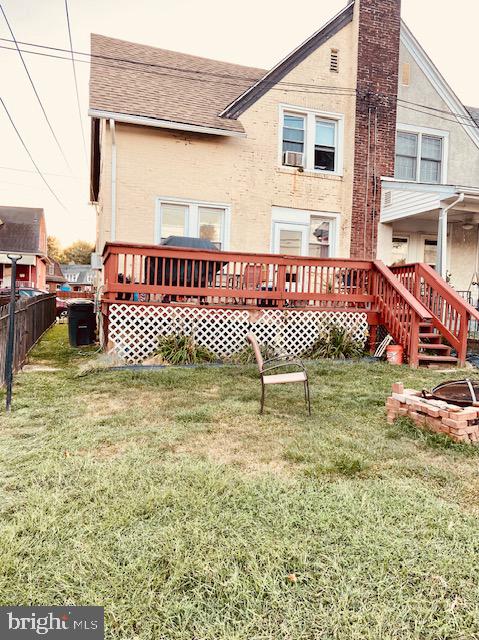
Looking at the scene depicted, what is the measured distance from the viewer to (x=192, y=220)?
35.4 ft

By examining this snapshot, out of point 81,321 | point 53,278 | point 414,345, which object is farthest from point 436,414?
point 53,278

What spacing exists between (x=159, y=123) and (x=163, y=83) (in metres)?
2.27

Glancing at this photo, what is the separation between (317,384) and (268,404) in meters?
1.38

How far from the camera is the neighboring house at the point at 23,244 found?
34.7m

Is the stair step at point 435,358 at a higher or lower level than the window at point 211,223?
lower

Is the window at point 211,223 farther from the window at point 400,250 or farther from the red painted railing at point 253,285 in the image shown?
the window at point 400,250

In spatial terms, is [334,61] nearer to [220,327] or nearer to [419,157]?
[419,157]

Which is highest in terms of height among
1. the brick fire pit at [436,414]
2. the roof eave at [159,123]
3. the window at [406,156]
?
the window at [406,156]

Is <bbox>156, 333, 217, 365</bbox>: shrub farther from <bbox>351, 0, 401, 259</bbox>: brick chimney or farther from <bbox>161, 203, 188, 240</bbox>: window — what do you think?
<bbox>351, 0, 401, 259</bbox>: brick chimney

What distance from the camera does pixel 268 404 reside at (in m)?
4.98

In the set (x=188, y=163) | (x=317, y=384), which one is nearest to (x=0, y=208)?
(x=188, y=163)

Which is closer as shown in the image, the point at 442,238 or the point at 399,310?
the point at 399,310

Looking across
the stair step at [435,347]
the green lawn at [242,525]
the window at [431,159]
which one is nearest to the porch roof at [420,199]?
the window at [431,159]

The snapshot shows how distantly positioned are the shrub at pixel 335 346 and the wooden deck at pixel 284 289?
495 mm
